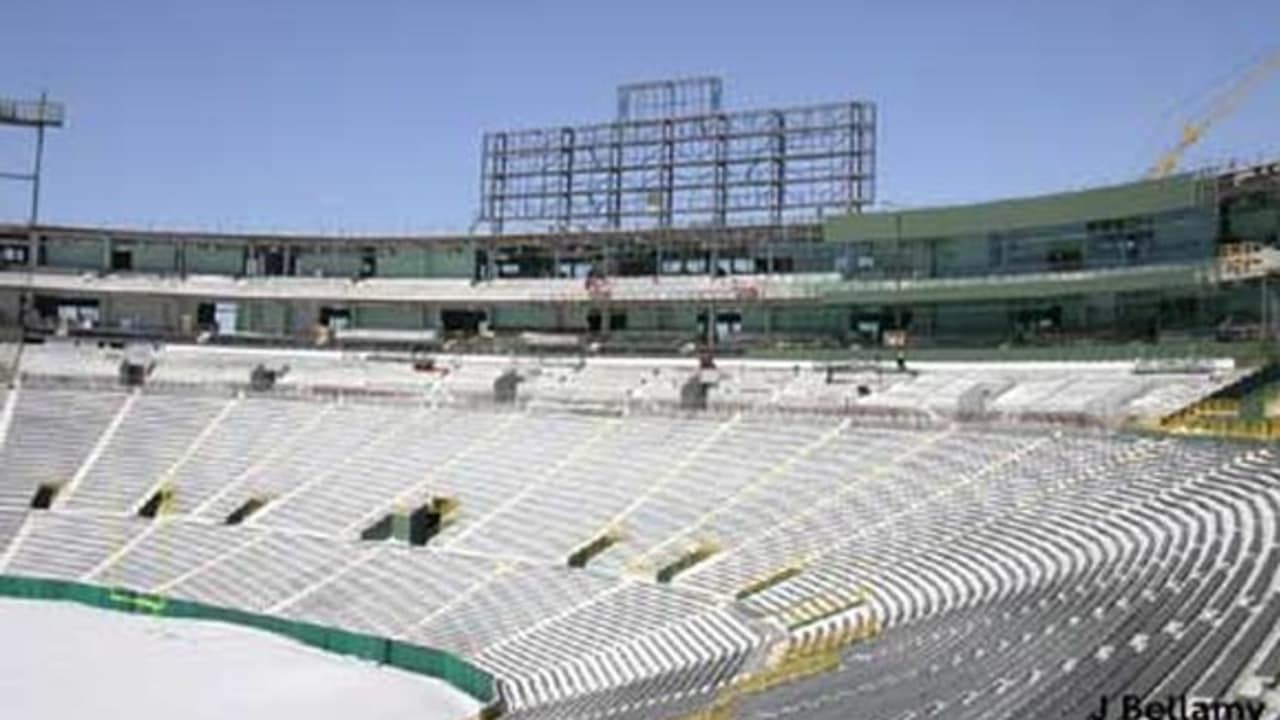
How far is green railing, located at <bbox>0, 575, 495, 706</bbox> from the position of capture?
39.3m

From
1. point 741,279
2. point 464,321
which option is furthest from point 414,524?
point 464,321

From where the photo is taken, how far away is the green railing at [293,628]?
3934 cm

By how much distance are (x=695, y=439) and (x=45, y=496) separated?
77.3 feet

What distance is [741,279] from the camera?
65750mm

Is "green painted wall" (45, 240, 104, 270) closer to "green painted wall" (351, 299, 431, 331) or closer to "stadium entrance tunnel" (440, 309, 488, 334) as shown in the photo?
"green painted wall" (351, 299, 431, 331)

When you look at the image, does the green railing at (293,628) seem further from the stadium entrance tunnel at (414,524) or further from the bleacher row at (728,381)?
the bleacher row at (728,381)

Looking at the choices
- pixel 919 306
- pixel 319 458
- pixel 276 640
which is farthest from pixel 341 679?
pixel 919 306

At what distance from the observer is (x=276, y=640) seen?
147 feet

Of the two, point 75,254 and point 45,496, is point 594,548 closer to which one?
point 45,496

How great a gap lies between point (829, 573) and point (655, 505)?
979 centimetres

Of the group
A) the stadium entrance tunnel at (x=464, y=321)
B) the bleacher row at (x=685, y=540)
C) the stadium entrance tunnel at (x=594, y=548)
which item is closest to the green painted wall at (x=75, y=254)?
the bleacher row at (x=685, y=540)

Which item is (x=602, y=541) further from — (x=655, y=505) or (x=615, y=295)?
(x=615, y=295)

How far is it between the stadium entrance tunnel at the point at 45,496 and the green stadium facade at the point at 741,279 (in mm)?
19220

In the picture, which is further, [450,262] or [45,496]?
[450,262]
